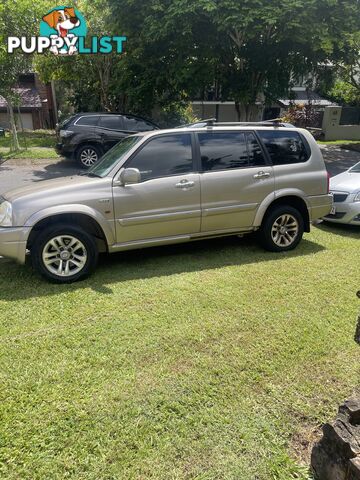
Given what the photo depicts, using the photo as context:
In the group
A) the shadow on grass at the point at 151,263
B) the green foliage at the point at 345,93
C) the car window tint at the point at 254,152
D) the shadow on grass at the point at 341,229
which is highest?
the green foliage at the point at 345,93

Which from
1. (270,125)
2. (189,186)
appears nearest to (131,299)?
(189,186)

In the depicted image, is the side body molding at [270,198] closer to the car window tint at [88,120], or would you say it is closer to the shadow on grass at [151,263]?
the shadow on grass at [151,263]

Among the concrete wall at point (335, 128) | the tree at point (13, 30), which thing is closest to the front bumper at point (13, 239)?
the tree at point (13, 30)

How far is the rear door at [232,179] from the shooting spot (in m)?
5.06

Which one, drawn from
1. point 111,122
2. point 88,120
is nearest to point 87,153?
point 88,120

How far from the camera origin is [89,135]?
40.2 ft

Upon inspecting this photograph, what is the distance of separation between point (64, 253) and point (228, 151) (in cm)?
250

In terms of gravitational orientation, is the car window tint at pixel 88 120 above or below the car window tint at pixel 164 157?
above

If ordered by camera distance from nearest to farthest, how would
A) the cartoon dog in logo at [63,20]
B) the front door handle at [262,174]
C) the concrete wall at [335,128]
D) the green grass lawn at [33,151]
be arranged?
the front door handle at [262,174]
the green grass lawn at [33,151]
the cartoon dog in logo at [63,20]
the concrete wall at [335,128]

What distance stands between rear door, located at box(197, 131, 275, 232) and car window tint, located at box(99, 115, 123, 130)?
26.8 feet

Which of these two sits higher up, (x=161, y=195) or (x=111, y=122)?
(x=111, y=122)

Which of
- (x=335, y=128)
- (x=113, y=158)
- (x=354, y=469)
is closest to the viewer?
(x=354, y=469)

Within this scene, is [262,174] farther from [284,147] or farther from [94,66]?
[94,66]

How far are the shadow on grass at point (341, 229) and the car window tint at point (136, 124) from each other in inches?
301
